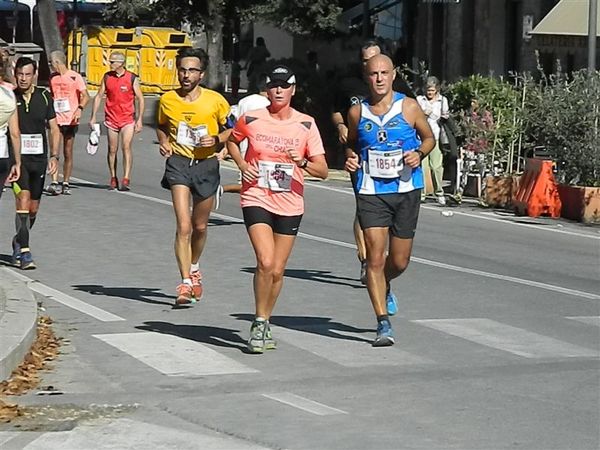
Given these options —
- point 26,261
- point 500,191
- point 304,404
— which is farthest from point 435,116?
point 304,404

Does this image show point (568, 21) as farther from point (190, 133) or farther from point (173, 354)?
point (173, 354)

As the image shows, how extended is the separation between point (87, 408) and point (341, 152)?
21.2 meters

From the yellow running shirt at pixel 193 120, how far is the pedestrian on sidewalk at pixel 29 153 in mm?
2336

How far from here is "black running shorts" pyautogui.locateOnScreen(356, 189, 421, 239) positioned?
401 inches

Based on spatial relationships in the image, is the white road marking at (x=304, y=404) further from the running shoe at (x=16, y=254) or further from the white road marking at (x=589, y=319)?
the running shoe at (x=16, y=254)

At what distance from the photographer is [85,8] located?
6381 centimetres

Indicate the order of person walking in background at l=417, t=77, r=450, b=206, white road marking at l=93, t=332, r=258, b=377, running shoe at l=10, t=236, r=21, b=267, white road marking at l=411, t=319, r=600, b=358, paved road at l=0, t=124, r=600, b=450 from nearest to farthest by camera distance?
paved road at l=0, t=124, r=600, b=450 → white road marking at l=93, t=332, r=258, b=377 → white road marking at l=411, t=319, r=600, b=358 → running shoe at l=10, t=236, r=21, b=267 → person walking in background at l=417, t=77, r=450, b=206

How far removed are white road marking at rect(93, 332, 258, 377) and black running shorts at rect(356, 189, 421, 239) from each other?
4.49 feet

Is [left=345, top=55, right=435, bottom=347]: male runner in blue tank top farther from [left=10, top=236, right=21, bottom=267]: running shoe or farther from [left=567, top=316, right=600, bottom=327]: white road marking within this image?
[left=10, top=236, right=21, bottom=267]: running shoe

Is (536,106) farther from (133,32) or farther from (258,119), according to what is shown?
(133,32)

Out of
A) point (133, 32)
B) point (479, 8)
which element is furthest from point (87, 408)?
point (133, 32)

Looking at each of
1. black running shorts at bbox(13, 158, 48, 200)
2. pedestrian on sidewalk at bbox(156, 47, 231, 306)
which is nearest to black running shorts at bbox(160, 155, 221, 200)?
pedestrian on sidewalk at bbox(156, 47, 231, 306)

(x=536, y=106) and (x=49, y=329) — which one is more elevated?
(x=536, y=106)

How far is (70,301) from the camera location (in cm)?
1218
